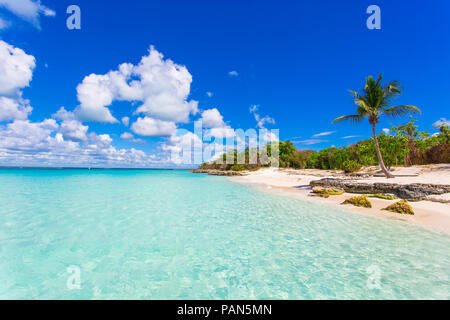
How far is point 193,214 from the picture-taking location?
27.8ft

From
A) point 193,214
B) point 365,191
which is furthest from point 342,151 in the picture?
point 193,214

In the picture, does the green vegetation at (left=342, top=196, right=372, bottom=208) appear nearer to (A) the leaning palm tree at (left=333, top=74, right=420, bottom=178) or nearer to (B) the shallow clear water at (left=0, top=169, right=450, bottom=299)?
(B) the shallow clear water at (left=0, top=169, right=450, bottom=299)

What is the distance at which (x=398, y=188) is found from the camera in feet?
37.0

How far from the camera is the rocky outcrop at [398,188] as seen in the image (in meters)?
9.92

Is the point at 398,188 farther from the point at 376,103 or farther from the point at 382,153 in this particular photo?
the point at 382,153

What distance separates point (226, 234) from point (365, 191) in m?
12.1

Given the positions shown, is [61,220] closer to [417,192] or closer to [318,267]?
[318,267]

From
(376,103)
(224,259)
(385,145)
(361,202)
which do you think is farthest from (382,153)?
(224,259)

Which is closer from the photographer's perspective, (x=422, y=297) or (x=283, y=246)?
(x=422, y=297)

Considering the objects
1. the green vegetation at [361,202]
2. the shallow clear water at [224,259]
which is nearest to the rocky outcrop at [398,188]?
the green vegetation at [361,202]

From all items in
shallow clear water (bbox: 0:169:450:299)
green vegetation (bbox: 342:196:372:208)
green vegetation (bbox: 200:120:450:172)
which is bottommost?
shallow clear water (bbox: 0:169:450:299)

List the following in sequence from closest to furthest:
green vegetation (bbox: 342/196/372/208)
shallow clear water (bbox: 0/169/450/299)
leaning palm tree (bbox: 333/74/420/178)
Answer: shallow clear water (bbox: 0/169/450/299) → green vegetation (bbox: 342/196/372/208) → leaning palm tree (bbox: 333/74/420/178)

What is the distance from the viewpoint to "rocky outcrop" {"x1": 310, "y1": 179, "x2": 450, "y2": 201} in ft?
32.6

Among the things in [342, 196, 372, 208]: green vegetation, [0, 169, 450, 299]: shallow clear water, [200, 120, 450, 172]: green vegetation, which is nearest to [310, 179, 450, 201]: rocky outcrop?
[342, 196, 372, 208]: green vegetation
